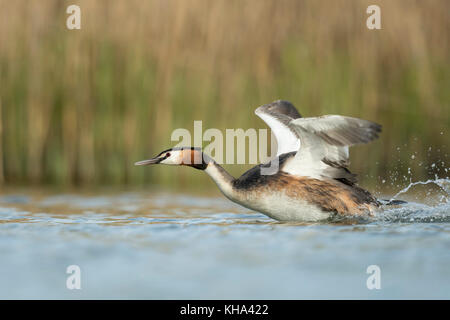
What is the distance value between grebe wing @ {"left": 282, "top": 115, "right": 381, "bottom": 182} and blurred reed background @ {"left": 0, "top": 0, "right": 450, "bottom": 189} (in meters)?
3.63

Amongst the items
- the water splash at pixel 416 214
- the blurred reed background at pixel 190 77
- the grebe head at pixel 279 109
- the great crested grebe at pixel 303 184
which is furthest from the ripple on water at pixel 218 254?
the blurred reed background at pixel 190 77

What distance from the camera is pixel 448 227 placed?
6.36m

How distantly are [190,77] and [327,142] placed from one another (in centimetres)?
492

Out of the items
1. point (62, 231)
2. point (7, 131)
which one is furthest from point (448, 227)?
point (7, 131)

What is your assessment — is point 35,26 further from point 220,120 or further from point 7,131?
point 220,120

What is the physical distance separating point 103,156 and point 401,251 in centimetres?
696

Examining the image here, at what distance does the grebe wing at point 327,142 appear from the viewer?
6.58 meters

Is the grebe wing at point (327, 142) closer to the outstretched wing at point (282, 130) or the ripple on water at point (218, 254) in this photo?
the ripple on water at point (218, 254)

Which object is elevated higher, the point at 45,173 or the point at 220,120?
the point at 220,120

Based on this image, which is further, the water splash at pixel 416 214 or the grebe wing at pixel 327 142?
the water splash at pixel 416 214

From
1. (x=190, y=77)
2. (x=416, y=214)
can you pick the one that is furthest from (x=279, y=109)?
(x=190, y=77)

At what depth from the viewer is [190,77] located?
11352mm

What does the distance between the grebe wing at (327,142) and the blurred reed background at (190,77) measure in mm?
3630

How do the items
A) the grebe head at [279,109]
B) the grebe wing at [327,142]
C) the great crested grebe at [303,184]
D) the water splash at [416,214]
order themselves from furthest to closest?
the grebe head at [279,109] < the great crested grebe at [303,184] < the water splash at [416,214] < the grebe wing at [327,142]
